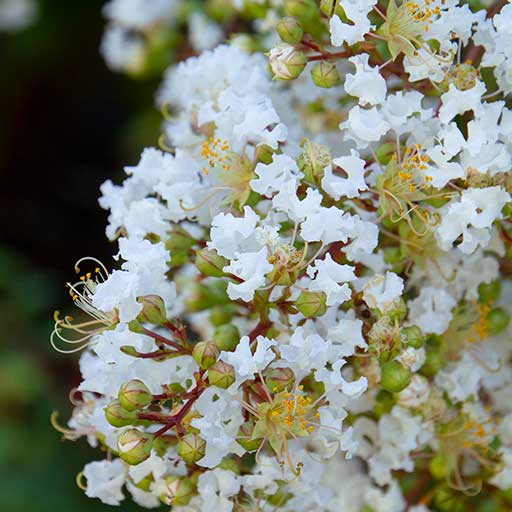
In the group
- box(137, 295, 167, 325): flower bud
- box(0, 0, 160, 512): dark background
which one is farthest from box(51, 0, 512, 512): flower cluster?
box(0, 0, 160, 512): dark background

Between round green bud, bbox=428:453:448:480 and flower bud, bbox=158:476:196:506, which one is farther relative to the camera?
round green bud, bbox=428:453:448:480

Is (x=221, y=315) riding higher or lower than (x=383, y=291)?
lower

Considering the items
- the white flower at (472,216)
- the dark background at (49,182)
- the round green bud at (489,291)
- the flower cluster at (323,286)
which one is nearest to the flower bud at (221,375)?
the flower cluster at (323,286)

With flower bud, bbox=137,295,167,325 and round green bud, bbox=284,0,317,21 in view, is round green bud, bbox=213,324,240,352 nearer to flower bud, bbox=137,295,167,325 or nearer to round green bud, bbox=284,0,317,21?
flower bud, bbox=137,295,167,325

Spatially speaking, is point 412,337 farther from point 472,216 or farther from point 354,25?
point 354,25

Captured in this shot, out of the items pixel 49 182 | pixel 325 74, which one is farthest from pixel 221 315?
pixel 49 182

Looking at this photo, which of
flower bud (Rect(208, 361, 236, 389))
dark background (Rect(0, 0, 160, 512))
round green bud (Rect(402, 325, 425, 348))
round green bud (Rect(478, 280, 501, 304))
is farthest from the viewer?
dark background (Rect(0, 0, 160, 512))

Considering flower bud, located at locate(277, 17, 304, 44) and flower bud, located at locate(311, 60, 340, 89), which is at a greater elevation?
flower bud, located at locate(277, 17, 304, 44)

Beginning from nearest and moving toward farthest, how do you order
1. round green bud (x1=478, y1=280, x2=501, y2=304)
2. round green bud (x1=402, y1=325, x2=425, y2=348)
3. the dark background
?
round green bud (x1=402, y1=325, x2=425, y2=348)
round green bud (x1=478, y1=280, x2=501, y2=304)
the dark background
